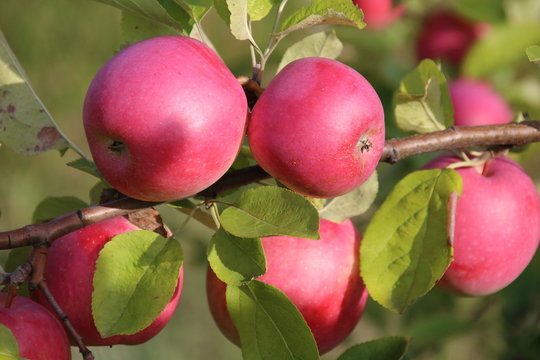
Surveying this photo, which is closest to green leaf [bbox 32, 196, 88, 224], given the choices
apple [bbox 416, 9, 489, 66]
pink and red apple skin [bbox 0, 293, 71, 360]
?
pink and red apple skin [bbox 0, 293, 71, 360]

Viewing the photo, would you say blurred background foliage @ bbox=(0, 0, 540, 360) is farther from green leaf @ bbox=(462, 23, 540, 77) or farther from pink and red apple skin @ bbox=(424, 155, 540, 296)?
pink and red apple skin @ bbox=(424, 155, 540, 296)

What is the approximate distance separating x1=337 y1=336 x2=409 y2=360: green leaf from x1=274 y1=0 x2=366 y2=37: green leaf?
0.35 meters

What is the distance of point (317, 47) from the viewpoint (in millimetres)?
897

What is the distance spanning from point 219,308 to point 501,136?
407 millimetres

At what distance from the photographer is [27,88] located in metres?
0.81

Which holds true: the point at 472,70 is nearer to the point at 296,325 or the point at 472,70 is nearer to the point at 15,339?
the point at 296,325

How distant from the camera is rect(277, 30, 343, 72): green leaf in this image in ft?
2.93

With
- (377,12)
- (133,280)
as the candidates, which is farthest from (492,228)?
(377,12)

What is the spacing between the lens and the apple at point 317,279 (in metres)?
0.88

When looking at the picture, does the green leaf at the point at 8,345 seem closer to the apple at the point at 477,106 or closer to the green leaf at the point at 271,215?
the green leaf at the point at 271,215

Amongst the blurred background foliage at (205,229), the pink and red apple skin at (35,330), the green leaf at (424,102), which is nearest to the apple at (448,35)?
the blurred background foliage at (205,229)

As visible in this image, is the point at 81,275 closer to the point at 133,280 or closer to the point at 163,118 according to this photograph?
the point at 133,280

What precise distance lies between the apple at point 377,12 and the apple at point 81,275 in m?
1.14

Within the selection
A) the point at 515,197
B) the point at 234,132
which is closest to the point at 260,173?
the point at 234,132
